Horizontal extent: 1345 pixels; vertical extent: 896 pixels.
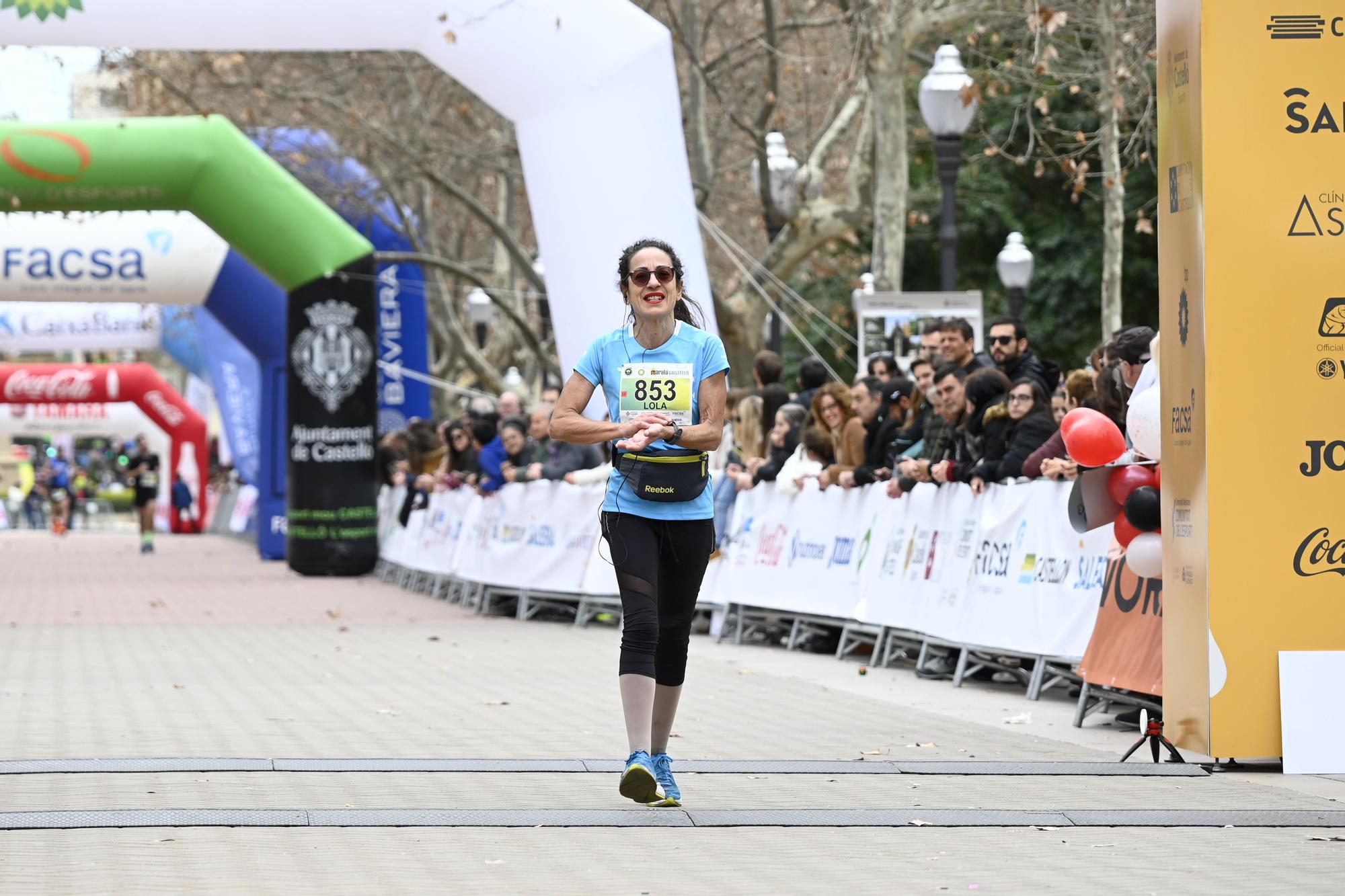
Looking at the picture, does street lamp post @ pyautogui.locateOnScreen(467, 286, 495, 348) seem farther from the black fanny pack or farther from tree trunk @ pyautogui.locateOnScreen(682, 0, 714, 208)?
the black fanny pack

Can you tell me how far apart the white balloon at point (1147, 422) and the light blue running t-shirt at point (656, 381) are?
7.72 ft

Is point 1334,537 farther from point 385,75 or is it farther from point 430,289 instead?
point 430,289

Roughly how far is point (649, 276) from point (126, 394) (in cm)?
4419

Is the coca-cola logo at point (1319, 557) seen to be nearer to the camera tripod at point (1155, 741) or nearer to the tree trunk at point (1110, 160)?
the camera tripod at point (1155, 741)

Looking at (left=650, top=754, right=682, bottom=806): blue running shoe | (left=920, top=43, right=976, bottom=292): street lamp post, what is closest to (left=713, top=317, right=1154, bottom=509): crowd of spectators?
(left=920, top=43, right=976, bottom=292): street lamp post

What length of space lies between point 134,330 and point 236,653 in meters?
28.0

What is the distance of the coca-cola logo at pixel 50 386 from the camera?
47906 mm

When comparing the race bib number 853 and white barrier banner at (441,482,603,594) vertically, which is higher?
the race bib number 853

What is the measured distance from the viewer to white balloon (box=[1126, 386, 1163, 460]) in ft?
29.2

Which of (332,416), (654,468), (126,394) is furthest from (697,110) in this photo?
(126,394)

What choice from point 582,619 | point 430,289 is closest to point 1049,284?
point 430,289

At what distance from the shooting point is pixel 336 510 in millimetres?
24719

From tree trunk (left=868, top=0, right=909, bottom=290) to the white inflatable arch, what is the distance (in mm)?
2664

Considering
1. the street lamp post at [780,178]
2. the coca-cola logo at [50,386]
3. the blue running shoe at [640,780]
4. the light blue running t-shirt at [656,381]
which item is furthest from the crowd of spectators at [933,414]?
the coca-cola logo at [50,386]
